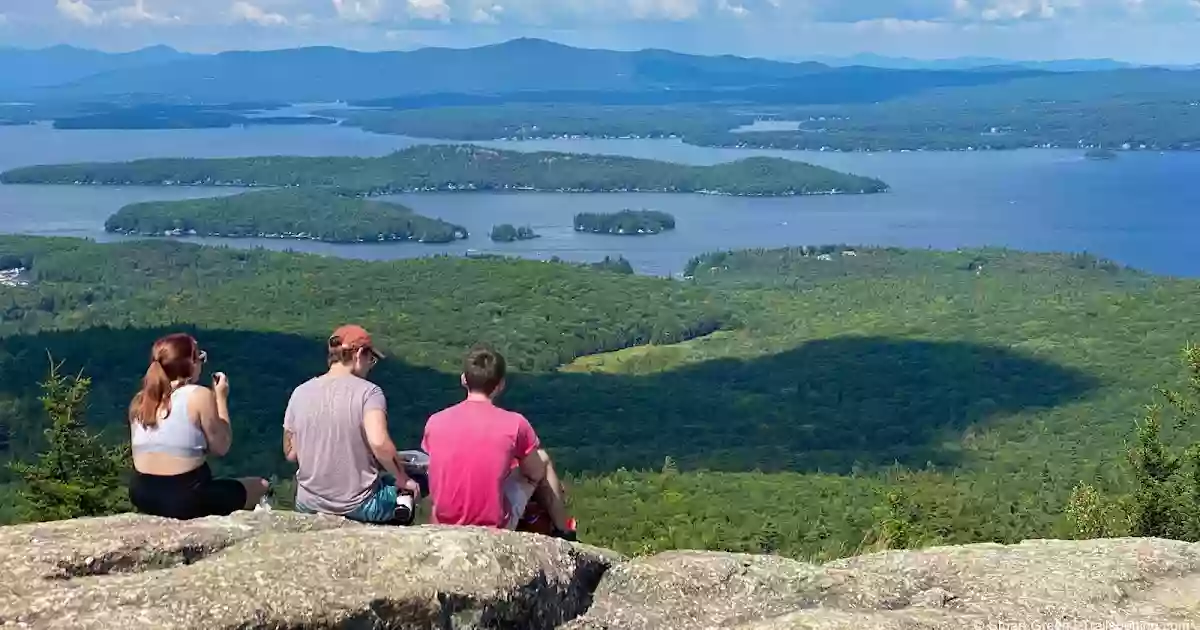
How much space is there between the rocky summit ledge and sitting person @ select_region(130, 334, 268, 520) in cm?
78

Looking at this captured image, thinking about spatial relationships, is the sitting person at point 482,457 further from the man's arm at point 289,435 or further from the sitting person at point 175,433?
the sitting person at point 175,433

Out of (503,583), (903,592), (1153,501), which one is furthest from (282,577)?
(1153,501)

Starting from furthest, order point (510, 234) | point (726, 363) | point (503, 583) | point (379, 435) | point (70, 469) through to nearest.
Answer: point (510, 234)
point (726, 363)
point (70, 469)
point (379, 435)
point (503, 583)

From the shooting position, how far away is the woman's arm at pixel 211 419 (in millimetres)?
8398

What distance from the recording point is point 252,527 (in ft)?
25.4

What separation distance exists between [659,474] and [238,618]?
1576 inches

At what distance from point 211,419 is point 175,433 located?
0.26 metres

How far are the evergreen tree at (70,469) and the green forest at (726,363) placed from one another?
390 inches

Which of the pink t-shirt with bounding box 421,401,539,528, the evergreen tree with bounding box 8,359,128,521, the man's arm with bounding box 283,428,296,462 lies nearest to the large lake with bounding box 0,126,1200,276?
the evergreen tree with bounding box 8,359,128,521

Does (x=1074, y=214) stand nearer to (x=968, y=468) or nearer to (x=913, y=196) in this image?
(x=913, y=196)

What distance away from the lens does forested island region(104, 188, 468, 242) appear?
16300cm

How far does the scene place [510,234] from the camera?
519 ft

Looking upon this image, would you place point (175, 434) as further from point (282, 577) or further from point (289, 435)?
point (282, 577)

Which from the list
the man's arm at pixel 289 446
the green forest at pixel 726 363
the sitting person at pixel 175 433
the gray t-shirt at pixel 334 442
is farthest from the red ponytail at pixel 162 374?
the green forest at pixel 726 363
